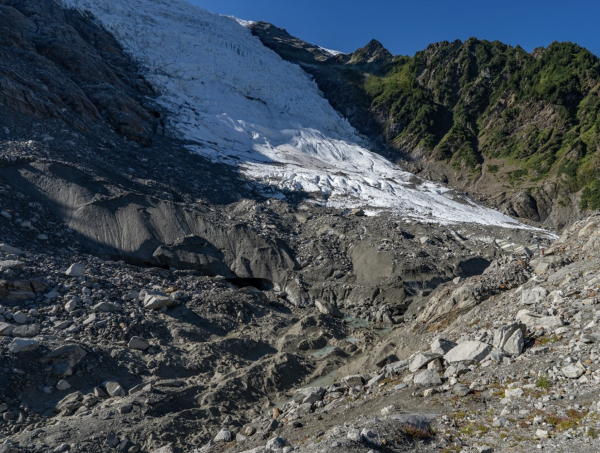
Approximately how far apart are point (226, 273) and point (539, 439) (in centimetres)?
1906

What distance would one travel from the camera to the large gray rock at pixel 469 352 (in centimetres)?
920

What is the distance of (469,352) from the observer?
30.9 ft

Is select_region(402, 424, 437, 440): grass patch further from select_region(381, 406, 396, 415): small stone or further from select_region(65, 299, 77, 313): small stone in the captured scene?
select_region(65, 299, 77, 313): small stone

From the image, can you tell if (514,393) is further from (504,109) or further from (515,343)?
(504,109)

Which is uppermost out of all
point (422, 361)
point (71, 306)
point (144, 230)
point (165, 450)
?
point (422, 361)

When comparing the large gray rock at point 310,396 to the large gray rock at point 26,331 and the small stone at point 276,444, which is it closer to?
the small stone at point 276,444

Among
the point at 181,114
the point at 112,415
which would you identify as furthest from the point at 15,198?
the point at 181,114

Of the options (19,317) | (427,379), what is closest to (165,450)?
(427,379)

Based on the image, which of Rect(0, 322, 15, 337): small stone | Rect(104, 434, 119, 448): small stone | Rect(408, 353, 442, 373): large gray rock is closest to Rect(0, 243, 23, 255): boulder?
Rect(0, 322, 15, 337): small stone

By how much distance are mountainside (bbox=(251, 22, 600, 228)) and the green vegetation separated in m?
0.12

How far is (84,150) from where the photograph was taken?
29.5 m

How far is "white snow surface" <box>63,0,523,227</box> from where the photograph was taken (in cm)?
3931

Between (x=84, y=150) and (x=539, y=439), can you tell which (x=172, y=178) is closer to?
(x=84, y=150)

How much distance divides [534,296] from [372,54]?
3277 inches
